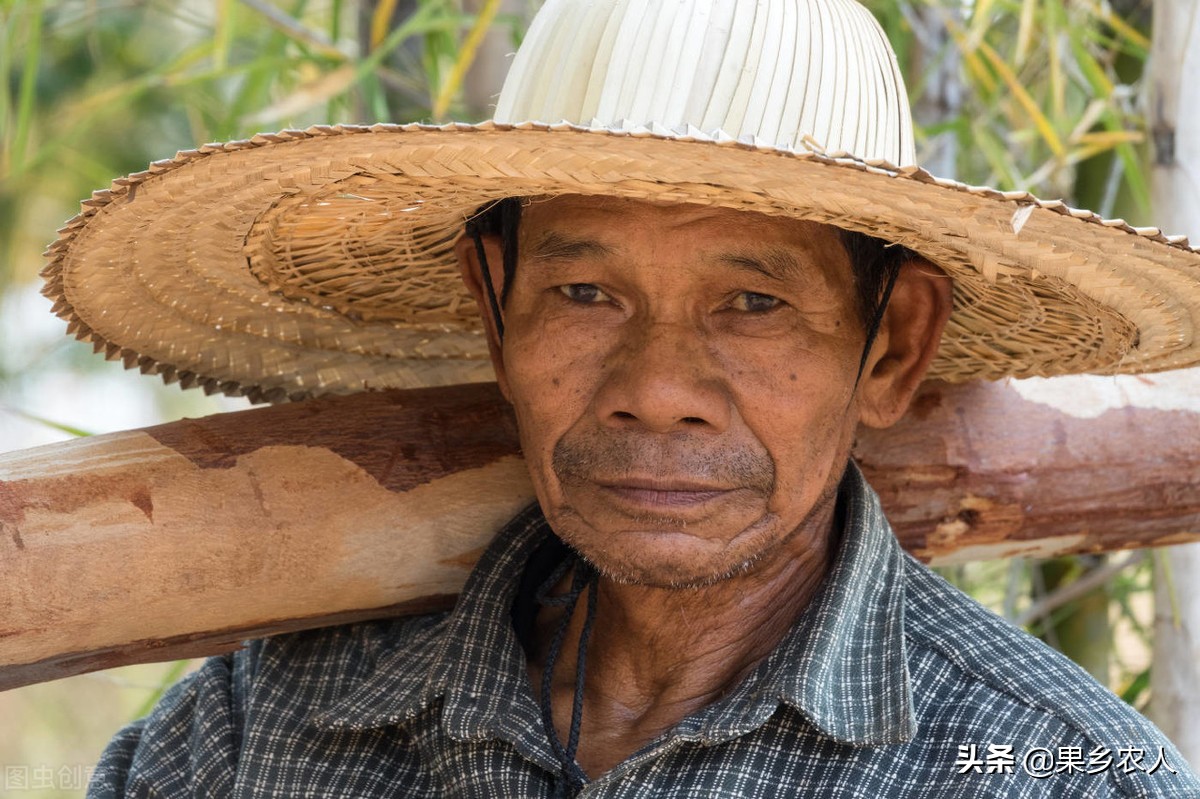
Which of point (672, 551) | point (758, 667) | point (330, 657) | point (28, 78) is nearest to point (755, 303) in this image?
point (672, 551)

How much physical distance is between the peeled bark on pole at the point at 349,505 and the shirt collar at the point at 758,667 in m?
0.06

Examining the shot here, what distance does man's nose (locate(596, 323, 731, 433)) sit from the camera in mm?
1291

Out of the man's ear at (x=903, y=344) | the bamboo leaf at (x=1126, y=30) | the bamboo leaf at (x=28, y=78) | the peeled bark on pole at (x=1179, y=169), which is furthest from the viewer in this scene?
the bamboo leaf at (x=1126, y=30)

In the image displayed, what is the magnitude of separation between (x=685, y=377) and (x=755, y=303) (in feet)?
0.36

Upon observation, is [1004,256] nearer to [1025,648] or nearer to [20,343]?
[1025,648]

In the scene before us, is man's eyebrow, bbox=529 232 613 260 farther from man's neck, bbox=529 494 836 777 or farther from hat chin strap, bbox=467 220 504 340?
man's neck, bbox=529 494 836 777

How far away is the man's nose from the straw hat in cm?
16

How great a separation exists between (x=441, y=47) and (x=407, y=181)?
1.07 meters

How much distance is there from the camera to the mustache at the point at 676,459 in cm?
131

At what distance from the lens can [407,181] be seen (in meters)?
1.33

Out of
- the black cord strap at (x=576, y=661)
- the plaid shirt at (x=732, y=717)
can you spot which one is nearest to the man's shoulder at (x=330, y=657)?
the plaid shirt at (x=732, y=717)

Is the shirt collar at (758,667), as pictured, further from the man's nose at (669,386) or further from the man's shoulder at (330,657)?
the man's nose at (669,386)

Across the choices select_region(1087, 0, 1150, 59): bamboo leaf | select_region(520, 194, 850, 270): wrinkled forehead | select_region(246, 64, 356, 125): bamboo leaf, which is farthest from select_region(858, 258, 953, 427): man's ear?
select_region(246, 64, 356, 125): bamboo leaf

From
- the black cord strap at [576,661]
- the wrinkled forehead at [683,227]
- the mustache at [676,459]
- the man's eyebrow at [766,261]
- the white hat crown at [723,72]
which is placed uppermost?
the white hat crown at [723,72]
